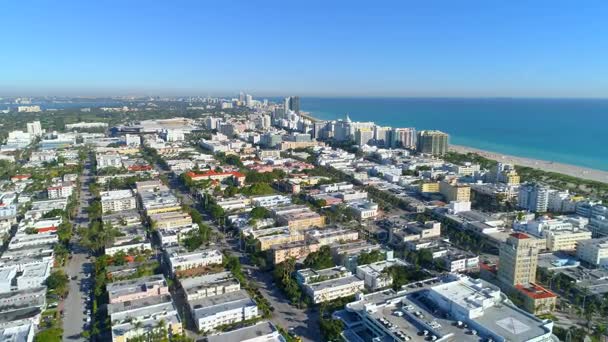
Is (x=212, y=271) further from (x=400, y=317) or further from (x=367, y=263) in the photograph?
(x=400, y=317)

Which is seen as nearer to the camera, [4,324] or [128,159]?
[4,324]

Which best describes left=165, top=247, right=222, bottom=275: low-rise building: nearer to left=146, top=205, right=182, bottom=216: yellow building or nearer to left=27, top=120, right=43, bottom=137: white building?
left=146, top=205, right=182, bottom=216: yellow building

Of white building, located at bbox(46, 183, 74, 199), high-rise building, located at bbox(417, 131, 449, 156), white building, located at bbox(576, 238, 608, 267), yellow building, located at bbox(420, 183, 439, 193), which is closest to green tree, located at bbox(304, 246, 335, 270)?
white building, located at bbox(576, 238, 608, 267)

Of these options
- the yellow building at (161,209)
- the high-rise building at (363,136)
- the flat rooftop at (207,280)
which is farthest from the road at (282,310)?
the high-rise building at (363,136)

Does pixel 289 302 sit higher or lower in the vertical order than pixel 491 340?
lower

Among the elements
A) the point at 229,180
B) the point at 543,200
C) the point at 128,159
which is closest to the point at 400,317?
the point at 543,200

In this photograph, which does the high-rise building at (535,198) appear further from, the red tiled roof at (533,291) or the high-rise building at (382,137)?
the high-rise building at (382,137)
